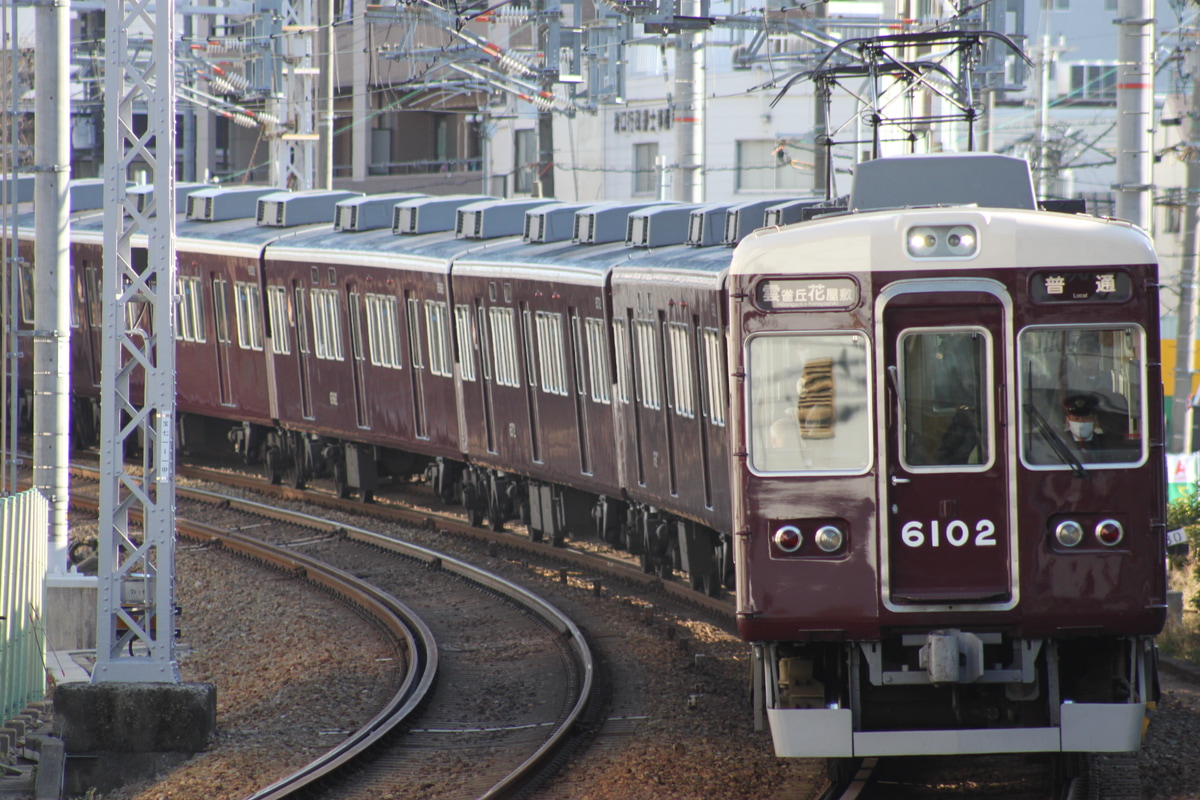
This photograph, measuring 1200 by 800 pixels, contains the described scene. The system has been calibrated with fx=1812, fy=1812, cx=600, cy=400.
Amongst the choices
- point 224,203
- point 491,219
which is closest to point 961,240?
point 491,219

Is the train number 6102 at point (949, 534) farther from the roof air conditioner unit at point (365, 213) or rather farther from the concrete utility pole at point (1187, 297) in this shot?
the roof air conditioner unit at point (365, 213)

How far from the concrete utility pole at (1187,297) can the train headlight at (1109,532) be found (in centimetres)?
839

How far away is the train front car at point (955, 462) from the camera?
725 centimetres

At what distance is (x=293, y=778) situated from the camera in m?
8.76

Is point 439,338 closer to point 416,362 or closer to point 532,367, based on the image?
point 416,362

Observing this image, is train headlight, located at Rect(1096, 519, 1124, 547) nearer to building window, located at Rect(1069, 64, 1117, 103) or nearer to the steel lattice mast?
the steel lattice mast

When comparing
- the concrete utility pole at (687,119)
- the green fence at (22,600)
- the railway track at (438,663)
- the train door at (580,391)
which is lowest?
the railway track at (438,663)

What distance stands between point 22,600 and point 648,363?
4.98 metres

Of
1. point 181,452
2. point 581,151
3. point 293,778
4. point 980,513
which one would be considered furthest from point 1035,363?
point 581,151

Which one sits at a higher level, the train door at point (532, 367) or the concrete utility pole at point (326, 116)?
the concrete utility pole at point (326, 116)

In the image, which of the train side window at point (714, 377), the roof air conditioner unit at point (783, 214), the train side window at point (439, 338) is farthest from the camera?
the train side window at point (439, 338)

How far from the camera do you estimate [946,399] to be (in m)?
7.38

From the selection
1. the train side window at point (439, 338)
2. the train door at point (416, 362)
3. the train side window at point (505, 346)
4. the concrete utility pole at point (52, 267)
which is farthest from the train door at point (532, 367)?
the concrete utility pole at point (52, 267)

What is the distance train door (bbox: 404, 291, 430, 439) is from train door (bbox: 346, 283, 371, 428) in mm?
1058
